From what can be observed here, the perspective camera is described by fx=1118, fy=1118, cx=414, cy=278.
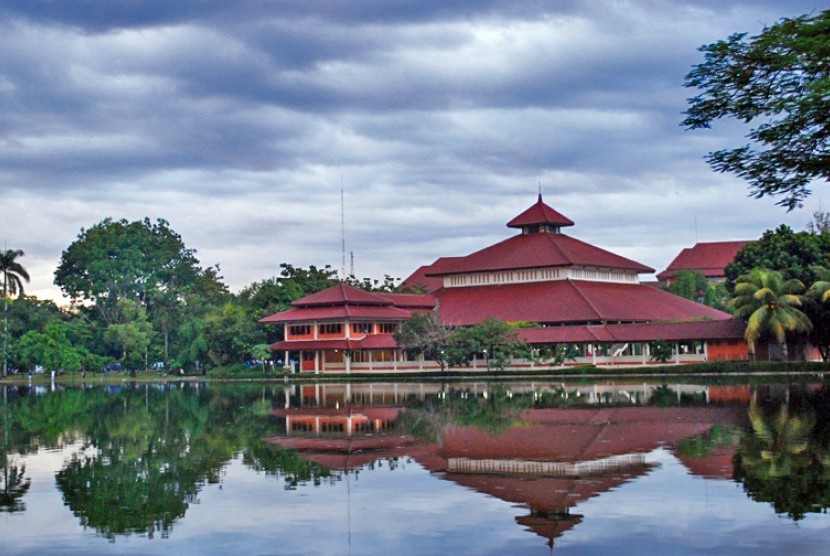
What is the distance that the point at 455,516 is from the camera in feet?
50.6

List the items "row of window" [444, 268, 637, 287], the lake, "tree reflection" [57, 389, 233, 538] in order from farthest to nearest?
"row of window" [444, 268, 637, 287], "tree reflection" [57, 389, 233, 538], the lake

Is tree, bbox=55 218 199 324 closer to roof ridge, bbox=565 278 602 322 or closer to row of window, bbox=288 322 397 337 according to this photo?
row of window, bbox=288 322 397 337

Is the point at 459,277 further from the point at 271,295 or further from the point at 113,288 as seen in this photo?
the point at 113,288

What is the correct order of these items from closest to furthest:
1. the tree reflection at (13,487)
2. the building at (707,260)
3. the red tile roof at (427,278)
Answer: the tree reflection at (13,487), the red tile roof at (427,278), the building at (707,260)

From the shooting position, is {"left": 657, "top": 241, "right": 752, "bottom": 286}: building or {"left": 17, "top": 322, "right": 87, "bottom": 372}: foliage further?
{"left": 657, "top": 241, "right": 752, "bottom": 286}: building

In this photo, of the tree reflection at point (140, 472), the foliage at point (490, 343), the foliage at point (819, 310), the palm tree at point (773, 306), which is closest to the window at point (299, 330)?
the foliage at point (490, 343)

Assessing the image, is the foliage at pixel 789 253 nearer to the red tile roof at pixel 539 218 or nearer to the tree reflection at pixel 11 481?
the red tile roof at pixel 539 218

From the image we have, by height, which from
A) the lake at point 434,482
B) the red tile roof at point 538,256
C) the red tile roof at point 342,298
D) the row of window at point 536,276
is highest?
the red tile roof at point 538,256

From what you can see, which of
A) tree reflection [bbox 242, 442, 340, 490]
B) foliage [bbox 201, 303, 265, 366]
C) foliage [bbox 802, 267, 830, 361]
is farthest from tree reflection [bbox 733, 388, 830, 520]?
foliage [bbox 201, 303, 265, 366]

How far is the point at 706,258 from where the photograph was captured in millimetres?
136875

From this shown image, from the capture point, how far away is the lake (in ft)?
45.8

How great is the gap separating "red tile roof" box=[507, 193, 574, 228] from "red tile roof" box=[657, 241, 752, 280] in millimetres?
52415

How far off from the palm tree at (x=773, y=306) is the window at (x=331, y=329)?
2996cm

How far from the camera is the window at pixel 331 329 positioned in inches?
3086
